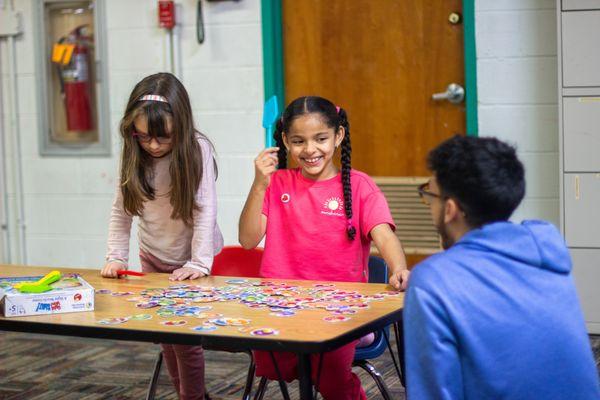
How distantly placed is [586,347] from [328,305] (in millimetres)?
605

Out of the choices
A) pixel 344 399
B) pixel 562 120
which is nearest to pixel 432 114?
pixel 562 120

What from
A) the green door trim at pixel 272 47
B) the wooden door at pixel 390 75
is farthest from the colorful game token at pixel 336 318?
the green door trim at pixel 272 47

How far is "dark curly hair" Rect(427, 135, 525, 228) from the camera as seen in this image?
1.57 metres

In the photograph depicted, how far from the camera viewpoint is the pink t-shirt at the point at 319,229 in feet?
8.19

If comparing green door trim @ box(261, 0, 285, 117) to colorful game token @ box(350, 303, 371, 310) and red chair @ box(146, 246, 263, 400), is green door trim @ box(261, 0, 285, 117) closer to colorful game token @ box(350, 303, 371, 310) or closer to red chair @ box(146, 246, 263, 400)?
red chair @ box(146, 246, 263, 400)

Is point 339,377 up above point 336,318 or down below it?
below

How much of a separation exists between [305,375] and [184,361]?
102 centimetres

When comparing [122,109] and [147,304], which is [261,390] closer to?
[147,304]

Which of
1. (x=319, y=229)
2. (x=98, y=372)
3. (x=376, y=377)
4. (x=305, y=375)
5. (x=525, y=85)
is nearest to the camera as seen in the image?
(x=305, y=375)

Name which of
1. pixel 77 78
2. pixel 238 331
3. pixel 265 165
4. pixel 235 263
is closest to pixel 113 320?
pixel 238 331

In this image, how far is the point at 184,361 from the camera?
2.68 m

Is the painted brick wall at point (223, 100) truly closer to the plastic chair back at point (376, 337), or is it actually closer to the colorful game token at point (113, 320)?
the plastic chair back at point (376, 337)

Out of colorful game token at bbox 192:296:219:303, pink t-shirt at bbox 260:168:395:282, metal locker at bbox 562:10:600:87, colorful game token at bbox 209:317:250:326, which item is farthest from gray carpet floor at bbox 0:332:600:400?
colorful game token at bbox 209:317:250:326

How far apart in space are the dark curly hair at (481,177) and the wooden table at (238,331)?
1.12ft
